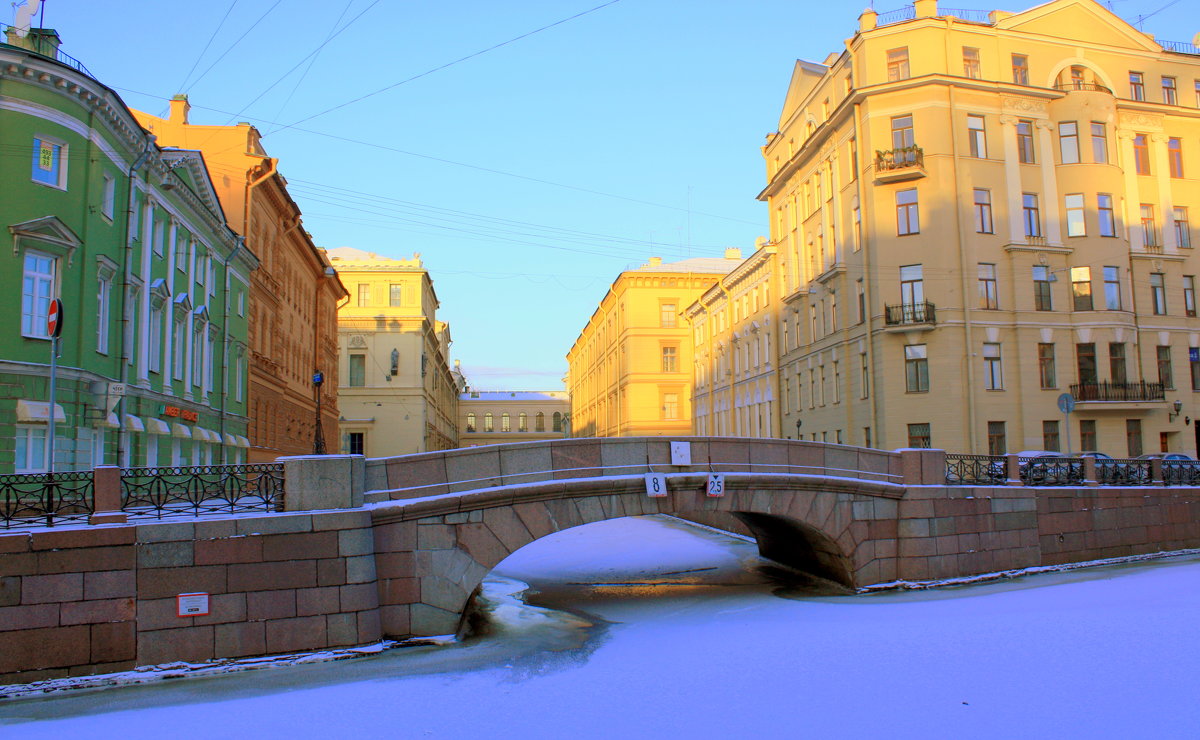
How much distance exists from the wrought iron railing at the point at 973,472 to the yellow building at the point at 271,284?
21707 millimetres

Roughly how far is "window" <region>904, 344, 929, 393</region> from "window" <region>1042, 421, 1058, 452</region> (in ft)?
15.1

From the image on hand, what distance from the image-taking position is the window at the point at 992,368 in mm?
32812

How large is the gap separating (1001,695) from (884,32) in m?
27.9

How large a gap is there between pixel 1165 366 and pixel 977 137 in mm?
11574

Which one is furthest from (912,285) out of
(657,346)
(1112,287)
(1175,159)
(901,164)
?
(657,346)

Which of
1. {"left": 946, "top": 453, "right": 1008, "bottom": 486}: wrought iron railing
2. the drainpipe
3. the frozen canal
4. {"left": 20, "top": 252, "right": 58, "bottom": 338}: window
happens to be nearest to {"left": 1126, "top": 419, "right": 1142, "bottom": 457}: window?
{"left": 946, "top": 453, "right": 1008, "bottom": 486}: wrought iron railing

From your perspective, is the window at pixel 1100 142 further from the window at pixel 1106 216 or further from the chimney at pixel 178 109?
the chimney at pixel 178 109

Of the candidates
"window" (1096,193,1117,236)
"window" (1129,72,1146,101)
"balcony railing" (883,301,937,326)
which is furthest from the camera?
"window" (1129,72,1146,101)

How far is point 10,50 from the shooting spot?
1833cm

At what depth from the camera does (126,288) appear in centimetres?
2259

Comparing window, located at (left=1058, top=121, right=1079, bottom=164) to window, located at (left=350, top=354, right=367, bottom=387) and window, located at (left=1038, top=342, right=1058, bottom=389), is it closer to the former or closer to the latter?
window, located at (left=1038, top=342, right=1058, bottom=389)

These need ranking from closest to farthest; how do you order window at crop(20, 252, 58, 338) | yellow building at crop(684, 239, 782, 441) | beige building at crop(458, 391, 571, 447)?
window at crop(20, 252, 58, 338), yellow building at crop(684, 239, 782, 441), beige building at crop(458, 391, 571, 447)

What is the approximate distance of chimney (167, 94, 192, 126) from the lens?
35.1m

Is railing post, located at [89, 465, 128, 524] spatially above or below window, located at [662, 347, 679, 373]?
below
